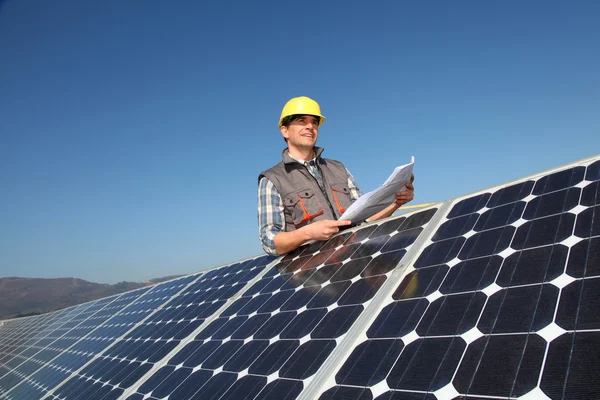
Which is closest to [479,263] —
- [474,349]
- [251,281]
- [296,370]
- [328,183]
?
[474,349]

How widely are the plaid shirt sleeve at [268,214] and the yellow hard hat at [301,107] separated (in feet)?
3.73

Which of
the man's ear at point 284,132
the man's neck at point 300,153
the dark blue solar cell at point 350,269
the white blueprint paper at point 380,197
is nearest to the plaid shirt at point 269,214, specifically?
the man's neck at point 300,153

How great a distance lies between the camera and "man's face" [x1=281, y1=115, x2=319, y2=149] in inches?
235

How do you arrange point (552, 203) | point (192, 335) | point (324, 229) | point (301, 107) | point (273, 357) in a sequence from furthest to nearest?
point (301, 107) < point (324, 229) < point (192, 335) < point (273, 357) < point (552, 203)

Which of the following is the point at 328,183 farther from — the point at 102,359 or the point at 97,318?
the point at 97,318

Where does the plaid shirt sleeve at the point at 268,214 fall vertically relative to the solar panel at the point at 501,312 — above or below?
above

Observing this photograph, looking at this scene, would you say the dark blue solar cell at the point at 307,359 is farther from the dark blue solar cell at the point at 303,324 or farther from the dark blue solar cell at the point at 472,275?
the dark blue solar cell at the point at 472,275

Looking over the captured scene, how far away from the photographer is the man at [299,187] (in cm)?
569

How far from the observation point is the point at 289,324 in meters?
3.40

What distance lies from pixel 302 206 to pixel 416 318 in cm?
344

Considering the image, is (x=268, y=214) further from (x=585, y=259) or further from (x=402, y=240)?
(x=585, y=259)

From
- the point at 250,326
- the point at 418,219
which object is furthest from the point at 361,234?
the point at 250,326

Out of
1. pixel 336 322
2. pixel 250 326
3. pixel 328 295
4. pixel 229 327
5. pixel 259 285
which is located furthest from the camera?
pixel 259 285

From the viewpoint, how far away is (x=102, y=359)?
5.64m
